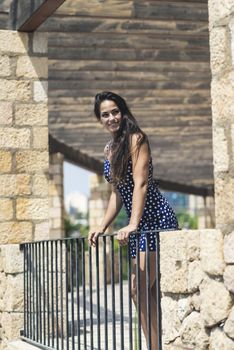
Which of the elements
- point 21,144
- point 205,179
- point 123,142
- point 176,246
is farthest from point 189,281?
point 205,179

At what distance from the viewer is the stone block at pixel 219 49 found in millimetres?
3287

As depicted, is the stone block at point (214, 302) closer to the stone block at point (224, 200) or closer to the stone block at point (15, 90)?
the stone block at point (224, 200)

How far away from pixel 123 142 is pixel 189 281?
102 centimetres

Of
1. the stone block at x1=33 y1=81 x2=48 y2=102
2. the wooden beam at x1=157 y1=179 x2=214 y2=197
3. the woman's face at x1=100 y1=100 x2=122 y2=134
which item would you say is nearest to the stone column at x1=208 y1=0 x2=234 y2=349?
the woman's face at x1=100 y1=100 x2=122 y2=134

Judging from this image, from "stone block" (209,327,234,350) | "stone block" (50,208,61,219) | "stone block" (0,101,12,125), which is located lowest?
"stone block" (209,327,234,350)

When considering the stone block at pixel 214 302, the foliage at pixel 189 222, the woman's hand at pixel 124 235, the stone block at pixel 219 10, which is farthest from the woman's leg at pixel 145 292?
the foliage at pixel 189 222

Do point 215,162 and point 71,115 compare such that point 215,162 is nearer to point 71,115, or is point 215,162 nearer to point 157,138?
point 71,115

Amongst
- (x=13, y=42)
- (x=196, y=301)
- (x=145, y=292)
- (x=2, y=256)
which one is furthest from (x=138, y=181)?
(x=13, y=42)

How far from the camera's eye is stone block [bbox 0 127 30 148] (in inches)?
279

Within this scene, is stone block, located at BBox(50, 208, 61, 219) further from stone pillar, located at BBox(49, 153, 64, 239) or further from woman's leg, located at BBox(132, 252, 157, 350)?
woman's leg, located at BBox(132, 252, 157, 350)

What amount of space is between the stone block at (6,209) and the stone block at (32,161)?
304 millimetres

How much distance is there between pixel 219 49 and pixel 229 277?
37.9 inches

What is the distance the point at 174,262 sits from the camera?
357 cm

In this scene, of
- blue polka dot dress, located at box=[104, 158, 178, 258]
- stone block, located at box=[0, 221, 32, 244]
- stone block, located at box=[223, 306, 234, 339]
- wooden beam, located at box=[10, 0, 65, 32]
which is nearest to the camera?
stone block, located at box=[223, 306, 234, 339]
